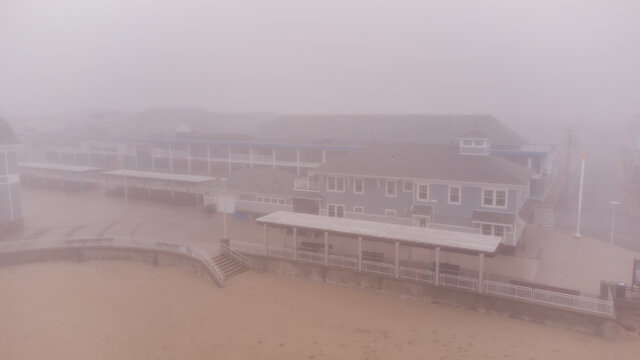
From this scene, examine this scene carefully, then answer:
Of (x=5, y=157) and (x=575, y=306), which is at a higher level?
(x=5, y=157)

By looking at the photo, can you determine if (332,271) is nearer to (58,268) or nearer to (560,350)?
(560,350)

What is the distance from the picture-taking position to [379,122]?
4559 centimetres

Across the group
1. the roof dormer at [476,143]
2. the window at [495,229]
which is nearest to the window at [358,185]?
the roof dormer at [476,143]

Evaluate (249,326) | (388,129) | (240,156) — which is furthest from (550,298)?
(240,156)

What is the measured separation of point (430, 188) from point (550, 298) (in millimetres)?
9612

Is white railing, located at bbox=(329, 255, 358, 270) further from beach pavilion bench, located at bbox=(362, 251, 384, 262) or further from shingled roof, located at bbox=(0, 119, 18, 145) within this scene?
shingled roof, located at bbox=(0, 119, 18, 145)

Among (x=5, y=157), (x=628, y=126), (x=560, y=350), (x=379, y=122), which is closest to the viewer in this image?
(x=560, y=350)

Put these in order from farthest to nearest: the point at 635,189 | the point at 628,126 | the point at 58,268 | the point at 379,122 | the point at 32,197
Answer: the point at 628,126 → the point at 379,122 → the point at 32,197 → the point at 635,189 → the point at 58,268

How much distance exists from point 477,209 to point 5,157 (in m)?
28.9

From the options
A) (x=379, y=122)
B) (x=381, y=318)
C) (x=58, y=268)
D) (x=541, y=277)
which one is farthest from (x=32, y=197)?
(x=541, y=277)

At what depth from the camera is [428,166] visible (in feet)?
85.3

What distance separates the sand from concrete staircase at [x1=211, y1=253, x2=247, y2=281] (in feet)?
3.07

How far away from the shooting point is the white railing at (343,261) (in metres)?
20.8

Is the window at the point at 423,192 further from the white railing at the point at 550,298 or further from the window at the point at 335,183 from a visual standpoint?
the white railing at the point at 550,298
